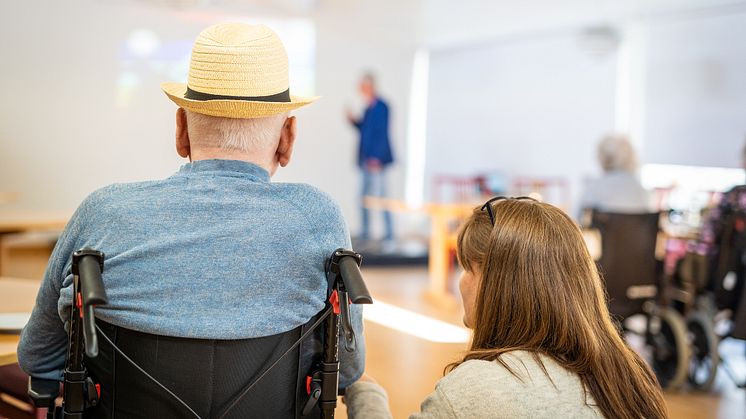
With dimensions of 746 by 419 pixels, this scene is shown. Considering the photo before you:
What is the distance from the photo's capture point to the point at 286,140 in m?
1.36

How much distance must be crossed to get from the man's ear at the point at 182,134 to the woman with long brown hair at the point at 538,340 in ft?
1.56

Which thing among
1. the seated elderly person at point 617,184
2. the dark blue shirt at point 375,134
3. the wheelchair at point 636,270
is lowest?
the wheelchair at point 636,270

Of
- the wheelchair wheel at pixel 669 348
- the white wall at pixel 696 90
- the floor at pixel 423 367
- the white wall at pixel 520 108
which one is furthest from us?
the white wall at pixel 520 108

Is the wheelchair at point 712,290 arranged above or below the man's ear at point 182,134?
below

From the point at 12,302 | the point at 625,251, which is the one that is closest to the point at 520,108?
the point at 625,251

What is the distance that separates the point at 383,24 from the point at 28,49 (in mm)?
3605

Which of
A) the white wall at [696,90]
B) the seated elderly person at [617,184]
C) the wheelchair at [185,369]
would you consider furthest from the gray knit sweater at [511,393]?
the white wall at [696,90]

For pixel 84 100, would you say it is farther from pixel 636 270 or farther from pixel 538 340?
pixel 538 340

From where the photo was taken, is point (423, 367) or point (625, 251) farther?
point (423, 367)

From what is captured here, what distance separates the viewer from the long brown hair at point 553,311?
48.0 inches

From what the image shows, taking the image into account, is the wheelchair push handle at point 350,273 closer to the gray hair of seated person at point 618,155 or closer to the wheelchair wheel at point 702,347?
the wheelchair wheel at point 702,347

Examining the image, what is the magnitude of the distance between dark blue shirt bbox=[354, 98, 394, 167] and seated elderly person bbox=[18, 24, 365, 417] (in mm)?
6615

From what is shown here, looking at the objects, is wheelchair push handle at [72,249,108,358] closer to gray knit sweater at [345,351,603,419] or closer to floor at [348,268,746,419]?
gray knit sweater at [345,351,603,419]

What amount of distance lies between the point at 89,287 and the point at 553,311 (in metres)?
0.63
